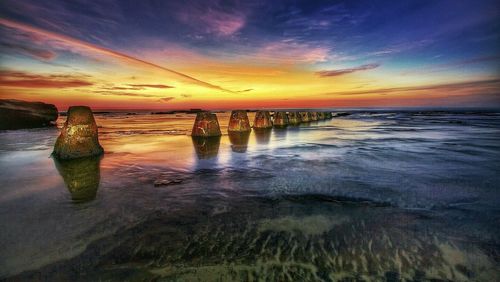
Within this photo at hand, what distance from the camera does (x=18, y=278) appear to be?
8.09 ft

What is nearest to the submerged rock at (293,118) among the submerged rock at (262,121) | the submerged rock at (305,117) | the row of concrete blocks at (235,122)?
the row of concrete blocks at (235,122)

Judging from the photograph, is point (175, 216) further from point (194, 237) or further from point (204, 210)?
point (194, 237)

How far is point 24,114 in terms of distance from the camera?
24.1 metres

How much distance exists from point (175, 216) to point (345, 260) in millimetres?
2407

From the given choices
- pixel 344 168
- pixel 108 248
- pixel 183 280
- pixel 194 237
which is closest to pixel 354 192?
pixel 344 168

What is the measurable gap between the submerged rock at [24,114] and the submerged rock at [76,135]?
20325 mm

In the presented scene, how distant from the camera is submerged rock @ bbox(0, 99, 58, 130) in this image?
22.6 meters

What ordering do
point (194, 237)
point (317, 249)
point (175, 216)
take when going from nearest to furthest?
point (317, 249) < point (194, 237) < point (175, 216)

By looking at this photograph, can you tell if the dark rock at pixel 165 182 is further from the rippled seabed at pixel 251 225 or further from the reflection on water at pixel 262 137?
the reflection on water at pixel 262 137

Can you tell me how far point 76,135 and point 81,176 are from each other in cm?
299

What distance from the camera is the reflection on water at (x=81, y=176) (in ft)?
16.2

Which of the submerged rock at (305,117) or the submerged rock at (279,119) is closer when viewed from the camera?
the submerged rock at (279,119)

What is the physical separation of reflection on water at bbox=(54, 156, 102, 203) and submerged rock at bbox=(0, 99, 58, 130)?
20.8 m

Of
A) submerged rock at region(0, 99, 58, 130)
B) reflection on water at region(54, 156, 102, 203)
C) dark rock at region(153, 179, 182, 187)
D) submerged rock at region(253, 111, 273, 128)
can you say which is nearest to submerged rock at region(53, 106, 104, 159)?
reflection on water at region(54, 156, 102, 203)
